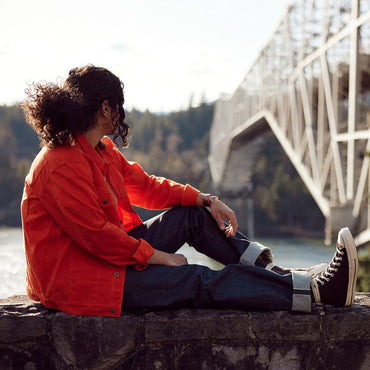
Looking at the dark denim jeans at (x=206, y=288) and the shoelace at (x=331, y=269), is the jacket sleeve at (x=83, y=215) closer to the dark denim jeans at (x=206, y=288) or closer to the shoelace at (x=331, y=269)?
the dark denim jeans at (x=206, y=288)

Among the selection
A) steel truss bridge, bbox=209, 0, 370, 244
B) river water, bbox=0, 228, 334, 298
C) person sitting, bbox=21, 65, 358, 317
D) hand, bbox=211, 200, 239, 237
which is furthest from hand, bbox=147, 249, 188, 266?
river water, bbox=0, 228, 334, 298

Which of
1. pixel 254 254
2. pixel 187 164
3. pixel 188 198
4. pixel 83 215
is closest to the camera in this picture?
pixel 83 215

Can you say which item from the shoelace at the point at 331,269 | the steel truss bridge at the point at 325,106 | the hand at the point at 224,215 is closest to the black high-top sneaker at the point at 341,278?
the shoelace at the point at 331,269

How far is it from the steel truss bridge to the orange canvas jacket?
5.33m

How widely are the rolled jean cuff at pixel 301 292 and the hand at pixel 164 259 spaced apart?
0.37 metres

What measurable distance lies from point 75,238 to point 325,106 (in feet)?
47.6

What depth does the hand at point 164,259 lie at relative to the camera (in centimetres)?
182

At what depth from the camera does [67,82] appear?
1.82 metres

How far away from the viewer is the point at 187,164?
1999 inches

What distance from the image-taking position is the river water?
15.0 meters

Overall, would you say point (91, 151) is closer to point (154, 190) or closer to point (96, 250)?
point (96, 250)

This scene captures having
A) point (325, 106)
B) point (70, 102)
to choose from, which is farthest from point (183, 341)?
point (325, 106)

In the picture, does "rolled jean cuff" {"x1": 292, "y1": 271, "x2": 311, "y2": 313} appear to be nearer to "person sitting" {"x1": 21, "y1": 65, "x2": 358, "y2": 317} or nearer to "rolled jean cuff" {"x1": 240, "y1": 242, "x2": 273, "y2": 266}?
"person sitting" {"x1": 21, "y1": 65, "x2": 358, "y2": 317}

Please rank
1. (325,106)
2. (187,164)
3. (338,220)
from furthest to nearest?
(187,164), (325,106), (338,220)
